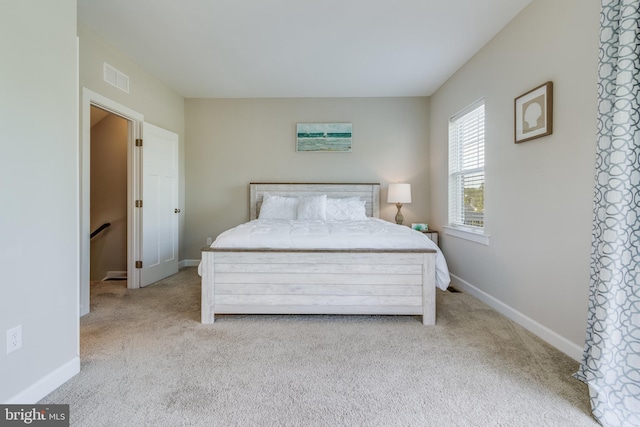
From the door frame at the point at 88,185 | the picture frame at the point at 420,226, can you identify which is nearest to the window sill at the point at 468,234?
the picture frame at the point at 420,226

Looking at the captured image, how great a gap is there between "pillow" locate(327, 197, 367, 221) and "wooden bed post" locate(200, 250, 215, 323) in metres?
1.83

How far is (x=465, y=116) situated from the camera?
3.36m

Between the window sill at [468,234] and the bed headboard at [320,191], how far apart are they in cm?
108

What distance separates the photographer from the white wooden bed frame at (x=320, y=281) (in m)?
2.35

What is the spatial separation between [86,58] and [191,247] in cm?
271

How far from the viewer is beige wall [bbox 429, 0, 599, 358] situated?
1805mm

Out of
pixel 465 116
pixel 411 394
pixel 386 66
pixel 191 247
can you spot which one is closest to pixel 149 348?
pixel 411 394

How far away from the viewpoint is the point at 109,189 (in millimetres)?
4000

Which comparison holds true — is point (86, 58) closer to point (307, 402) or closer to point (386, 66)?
point (386, 66)

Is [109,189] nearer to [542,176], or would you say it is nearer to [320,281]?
[320,281]

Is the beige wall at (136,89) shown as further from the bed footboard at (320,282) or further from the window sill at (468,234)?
the window sill at (468,234)

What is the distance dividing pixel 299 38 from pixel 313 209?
196cm

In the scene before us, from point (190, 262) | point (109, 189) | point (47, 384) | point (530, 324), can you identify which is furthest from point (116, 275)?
point (530, 324)

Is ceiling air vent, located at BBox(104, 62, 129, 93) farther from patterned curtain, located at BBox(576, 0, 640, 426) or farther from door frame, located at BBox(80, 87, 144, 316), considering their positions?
patterned curtain, located at BBox(576, 0, 640, 426)
